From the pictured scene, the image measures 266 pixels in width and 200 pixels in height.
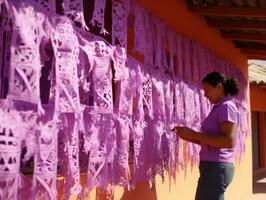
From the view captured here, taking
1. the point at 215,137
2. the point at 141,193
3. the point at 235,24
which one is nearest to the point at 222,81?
the point at 215,137

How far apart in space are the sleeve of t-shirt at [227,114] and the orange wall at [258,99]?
866 centimetres

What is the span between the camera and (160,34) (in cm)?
303

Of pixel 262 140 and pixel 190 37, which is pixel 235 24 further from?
pixel 262 140

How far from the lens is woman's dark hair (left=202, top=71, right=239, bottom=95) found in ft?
8.84

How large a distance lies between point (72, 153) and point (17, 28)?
606mm

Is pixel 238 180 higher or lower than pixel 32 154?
lower

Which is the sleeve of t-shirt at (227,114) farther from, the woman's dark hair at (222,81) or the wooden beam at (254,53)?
the wooden beam at (254,53)

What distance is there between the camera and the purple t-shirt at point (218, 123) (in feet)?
8.38

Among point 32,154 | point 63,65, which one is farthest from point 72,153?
point 63,65

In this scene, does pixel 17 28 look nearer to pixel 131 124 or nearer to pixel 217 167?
pixel 131 124

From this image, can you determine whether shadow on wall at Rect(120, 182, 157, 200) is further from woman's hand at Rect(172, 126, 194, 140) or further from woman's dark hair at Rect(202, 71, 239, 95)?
woman's dark hair at Rect(202, 71, 239, 95)

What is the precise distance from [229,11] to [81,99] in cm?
287

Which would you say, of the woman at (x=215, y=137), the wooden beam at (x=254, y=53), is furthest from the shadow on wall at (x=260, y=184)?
the woman at (x=215, y=137)

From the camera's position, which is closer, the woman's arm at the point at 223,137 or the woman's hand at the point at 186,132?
the woman's arm at the point at 223,137
